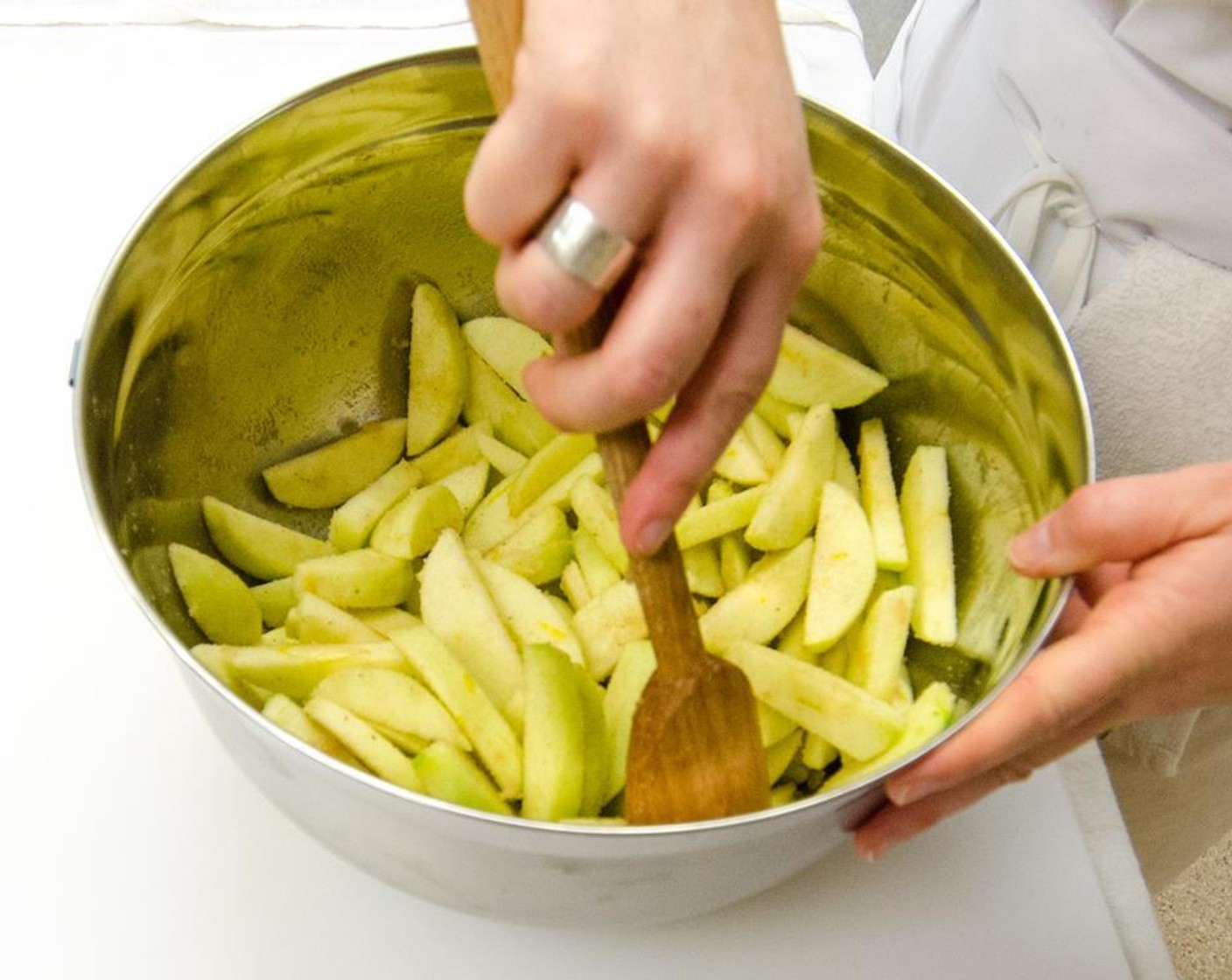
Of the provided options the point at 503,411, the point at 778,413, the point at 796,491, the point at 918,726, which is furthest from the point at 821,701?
the point at 503,411

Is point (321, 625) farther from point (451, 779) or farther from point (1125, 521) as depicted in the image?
point (1125, 521)

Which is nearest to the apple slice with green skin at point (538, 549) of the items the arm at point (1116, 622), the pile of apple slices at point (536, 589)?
the pile of apple slices at point (536, 589)

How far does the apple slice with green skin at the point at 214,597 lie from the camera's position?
0.75 metres

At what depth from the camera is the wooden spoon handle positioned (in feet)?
1.57

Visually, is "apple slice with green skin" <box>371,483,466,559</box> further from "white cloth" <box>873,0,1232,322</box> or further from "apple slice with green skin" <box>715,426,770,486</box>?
"white cloth" <box>873,0,1232,322</box>

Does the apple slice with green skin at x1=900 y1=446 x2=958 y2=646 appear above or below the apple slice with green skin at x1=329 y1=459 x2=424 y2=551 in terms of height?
below

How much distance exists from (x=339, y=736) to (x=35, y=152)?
2.30ft

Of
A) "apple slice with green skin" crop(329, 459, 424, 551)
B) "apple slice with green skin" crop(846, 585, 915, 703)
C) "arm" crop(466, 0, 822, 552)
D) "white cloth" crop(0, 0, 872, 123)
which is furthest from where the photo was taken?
"white cloth" crop(0, 0, 872, 123)

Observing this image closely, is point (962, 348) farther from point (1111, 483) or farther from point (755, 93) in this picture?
point (755, 93)

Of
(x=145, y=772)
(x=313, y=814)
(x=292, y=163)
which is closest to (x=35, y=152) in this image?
(x=292, y=163)

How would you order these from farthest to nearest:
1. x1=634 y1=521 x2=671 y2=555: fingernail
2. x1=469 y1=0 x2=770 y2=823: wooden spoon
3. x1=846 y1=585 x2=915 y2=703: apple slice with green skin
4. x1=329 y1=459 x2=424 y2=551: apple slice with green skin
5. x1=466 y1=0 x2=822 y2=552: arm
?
1. x1=329 y1=459 x2=424 y2=551: apple slice with green skin
2. x1=846 y1=585 x2=915 y2=703: apple slice with green skin
3. x1=469 y1=0 x2=770 y2=823: wooden spoon
4. x1=634 y1=521 x2=671 y2=555: fingernail
5. x1=466 y1=0 x2=822 y2=552: arm

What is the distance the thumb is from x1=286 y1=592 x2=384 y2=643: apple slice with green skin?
17.0 inches

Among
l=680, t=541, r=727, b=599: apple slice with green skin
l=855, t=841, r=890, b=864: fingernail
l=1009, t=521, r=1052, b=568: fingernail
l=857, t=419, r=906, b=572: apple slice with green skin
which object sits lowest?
l=855, t=841, r=890, b=864: fingernail

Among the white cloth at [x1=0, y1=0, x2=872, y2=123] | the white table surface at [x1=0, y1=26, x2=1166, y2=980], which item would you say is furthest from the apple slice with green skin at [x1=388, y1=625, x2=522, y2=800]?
Result: the white cloth at [x1=0, y1=0, x2=872, y2=123]
